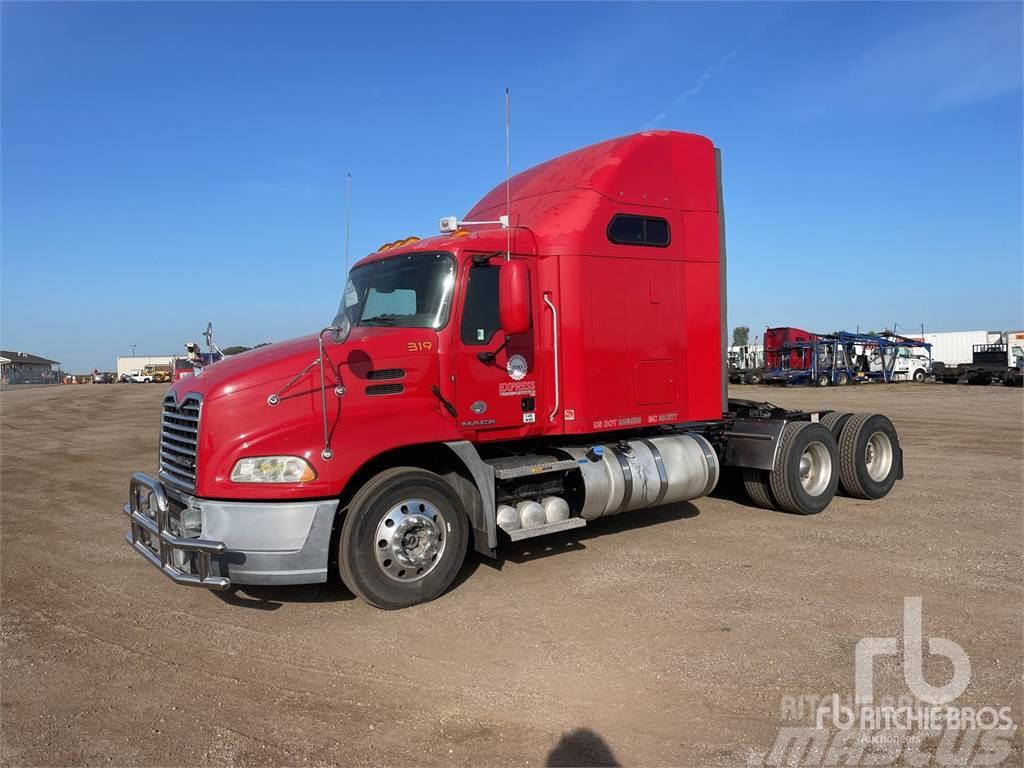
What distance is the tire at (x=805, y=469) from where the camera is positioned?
8.01m

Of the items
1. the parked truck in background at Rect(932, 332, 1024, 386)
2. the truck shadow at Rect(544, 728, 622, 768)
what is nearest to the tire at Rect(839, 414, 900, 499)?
the truck shadow at Rect(544, 728, 622, 768)

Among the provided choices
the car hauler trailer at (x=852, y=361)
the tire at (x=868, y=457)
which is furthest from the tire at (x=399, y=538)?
the car hauler trailer at (x=852, y=361)

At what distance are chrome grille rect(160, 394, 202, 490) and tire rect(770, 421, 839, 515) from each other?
6113mm

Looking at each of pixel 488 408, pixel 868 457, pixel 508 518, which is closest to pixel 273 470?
pixel 488 408

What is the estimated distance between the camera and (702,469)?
7.44 meters

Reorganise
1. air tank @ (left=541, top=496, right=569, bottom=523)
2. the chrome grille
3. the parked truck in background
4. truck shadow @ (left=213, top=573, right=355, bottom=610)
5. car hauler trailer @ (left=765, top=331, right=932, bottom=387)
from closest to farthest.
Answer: the chrome grille → truck shadow @ (left=213, top=573, right=355, bottom=610) → air tank @ (left=541, top=496, right=569, bottom=523) → the parked truck in background → car hauler trailer @ (left=765, top=331, right=932, bottom=387)

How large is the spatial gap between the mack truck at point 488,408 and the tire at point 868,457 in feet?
1.36

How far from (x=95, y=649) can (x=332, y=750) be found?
2269 millimetres

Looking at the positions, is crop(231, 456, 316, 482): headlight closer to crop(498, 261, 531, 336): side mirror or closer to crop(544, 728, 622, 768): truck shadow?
crop(498, 261, 531, 336): side mirror

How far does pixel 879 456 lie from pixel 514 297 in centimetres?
622

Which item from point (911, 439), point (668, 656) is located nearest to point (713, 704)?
point (668, 656)

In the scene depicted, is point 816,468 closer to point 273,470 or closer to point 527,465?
point 527,465

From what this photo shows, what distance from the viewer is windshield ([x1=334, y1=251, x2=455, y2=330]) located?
5836mm

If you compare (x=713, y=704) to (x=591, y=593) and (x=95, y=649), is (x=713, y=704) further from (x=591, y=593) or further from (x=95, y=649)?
(x=95, y=649)
